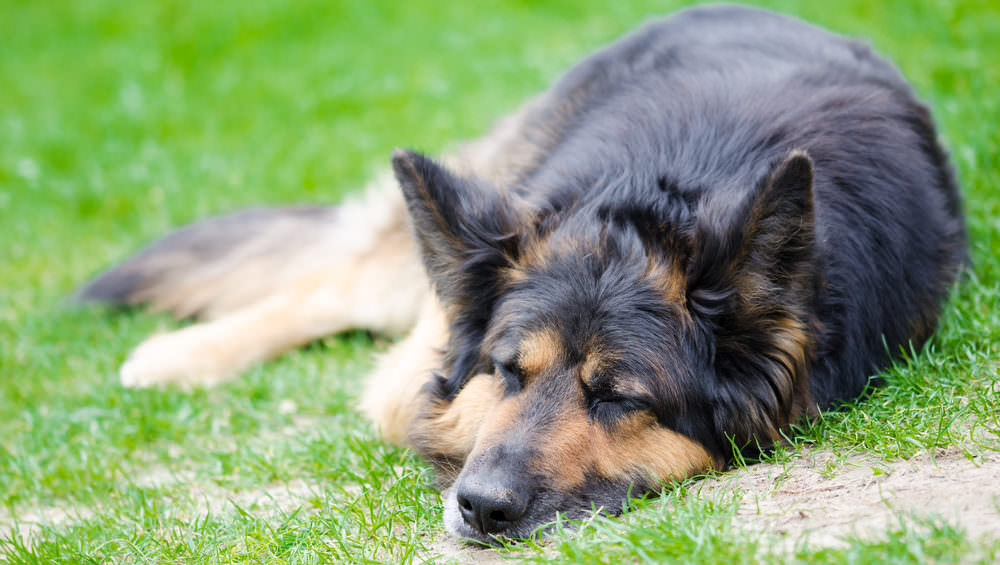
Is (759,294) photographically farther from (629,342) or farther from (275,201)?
(275,201)

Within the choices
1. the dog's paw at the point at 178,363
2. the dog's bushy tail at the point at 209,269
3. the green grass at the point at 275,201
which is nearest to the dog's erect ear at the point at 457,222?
the green grass at the point at 275,201

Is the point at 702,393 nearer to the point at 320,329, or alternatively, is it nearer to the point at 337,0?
the point at 320,329

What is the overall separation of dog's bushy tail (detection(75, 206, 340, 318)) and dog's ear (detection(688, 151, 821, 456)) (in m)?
3.79

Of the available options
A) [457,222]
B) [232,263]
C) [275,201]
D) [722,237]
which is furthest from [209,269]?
[722,237]

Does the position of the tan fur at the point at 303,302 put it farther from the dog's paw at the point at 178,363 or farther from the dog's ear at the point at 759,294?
the dog's ear at the point at 759,294

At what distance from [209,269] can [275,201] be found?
93.9 inches

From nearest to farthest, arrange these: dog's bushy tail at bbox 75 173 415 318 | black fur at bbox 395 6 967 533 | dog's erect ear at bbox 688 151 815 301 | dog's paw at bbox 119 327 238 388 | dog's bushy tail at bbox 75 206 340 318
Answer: dog's erect ear at bbox 688 151 815 301 → black fur at bbox 395 6 967 533 → dog's paw at bbox 119 327 238 388 → dog's bushy tail at bbox 75 173 415 318 → dog's bushy tail at bbox 75 206 340 318

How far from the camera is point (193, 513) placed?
3.96 metres

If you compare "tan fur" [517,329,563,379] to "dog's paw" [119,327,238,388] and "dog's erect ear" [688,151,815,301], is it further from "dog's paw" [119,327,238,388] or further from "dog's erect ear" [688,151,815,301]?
"dog's paw" [119,327,238,388]

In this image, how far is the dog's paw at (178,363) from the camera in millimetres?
5699

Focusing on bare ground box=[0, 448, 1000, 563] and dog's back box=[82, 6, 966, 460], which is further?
dog's back box=[82, 6, 966, 460]

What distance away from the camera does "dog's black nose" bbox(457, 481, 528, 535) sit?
10.1 feet

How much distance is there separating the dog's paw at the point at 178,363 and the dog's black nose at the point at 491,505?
299 cm

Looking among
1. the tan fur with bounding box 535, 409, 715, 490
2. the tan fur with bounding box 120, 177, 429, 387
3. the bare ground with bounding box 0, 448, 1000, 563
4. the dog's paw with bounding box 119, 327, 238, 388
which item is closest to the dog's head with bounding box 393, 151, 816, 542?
the tan fur with bounding box 535, 409, 715, 490
